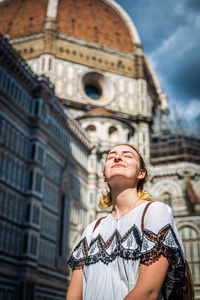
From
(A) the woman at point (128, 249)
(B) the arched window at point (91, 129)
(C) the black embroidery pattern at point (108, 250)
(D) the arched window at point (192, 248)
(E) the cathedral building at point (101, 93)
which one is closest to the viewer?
(A) the woman at point (128, 249)

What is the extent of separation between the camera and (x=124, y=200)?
3213 mm

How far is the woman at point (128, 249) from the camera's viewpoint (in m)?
2.59

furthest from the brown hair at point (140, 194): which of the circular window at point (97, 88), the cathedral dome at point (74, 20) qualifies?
the cathedral dome at point (74, 20)

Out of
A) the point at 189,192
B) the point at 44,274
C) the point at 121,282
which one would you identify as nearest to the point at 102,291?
the point at 121,282

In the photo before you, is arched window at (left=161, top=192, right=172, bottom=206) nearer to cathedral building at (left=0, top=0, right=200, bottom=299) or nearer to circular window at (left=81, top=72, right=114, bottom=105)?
cathedral building at (left=0, top=0, right=200, bottom=299)

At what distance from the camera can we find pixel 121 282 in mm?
Result: 2748

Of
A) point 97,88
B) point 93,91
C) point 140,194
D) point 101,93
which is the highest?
point 97,88

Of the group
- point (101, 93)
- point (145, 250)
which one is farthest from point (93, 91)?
point (145, 250)

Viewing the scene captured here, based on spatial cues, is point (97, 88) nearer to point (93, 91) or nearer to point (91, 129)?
point (93, 91)

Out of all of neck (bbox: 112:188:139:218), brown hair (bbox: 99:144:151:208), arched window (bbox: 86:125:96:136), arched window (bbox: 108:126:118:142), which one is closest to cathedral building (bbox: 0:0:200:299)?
arched window (bbox: 86:125:96:136)

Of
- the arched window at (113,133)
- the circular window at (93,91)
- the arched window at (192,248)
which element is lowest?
the arched window at (192,248)

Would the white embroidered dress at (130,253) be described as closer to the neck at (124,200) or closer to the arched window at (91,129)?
the neck at (124,200)

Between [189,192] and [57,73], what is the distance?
2003 centimetres

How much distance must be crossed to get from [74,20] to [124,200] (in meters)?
47.2
